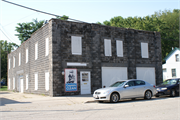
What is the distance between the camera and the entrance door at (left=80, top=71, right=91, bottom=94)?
19.2 metres

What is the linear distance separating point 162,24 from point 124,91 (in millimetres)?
34992

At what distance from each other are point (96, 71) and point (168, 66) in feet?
79.0

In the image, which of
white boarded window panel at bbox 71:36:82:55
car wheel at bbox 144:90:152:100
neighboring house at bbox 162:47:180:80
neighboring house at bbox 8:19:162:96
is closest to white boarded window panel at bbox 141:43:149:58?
neighboring house at bbox 8:19:162:96

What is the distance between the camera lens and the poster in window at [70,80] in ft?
59.9

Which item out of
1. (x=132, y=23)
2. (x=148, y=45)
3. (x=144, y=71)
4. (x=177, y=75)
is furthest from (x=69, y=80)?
(x=132, y=23)

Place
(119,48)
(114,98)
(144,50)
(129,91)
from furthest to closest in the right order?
(144,50) → (119,48) → (129,91) → (114,98)

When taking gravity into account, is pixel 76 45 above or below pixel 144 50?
above

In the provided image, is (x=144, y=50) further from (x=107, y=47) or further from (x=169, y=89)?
(x=169, y=89)

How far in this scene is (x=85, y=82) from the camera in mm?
19453

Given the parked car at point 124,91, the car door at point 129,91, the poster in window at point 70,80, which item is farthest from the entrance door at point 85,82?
the car door at point 129,91

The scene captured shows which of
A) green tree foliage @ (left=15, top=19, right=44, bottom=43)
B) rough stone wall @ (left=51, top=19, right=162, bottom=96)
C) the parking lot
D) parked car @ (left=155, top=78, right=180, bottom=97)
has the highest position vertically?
green tree foliage @ (left=15, top=19, right=44, bottom=43)

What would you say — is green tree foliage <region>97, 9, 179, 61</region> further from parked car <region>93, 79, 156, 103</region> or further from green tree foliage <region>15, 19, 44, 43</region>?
parked car <region>93, 79, 156, 103</region>

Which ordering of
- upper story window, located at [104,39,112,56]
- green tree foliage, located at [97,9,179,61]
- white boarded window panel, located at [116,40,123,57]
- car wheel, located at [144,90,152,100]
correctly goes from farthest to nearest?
green tree foliage, located at [97,9,179,61]
white boarded window panel, located at [116,40,123,57]
upper story window, located at [104,39,112,56]
car wheel, located at [144,90,152,100]

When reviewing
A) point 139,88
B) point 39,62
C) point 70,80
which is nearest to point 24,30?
point 39,62
